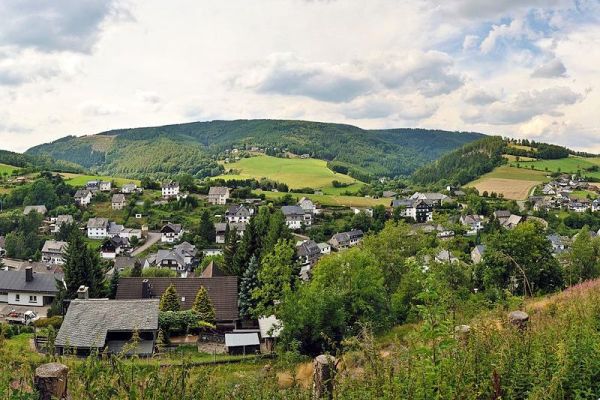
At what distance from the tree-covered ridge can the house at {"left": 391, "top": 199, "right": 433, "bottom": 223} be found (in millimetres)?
36061

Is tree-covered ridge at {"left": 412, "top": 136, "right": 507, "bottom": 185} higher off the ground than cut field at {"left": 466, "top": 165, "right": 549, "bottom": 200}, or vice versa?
tree-covered ridge at {"left": 412, "top": 136, "right": 507, "bottom": 185}

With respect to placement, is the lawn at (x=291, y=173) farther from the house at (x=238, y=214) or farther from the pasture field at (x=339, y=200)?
the house at (x=238, y=214)

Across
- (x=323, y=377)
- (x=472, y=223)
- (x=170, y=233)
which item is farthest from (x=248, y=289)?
(x=472, y=223)

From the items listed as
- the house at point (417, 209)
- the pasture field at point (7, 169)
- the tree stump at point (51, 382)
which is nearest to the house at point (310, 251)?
the house at point (417, 209)

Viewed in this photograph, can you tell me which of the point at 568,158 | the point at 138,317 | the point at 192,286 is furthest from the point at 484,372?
the point at 568,158

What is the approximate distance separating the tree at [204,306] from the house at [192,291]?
3.10 feet

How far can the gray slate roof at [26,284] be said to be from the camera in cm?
4272

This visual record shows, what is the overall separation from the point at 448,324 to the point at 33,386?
11.6 feet

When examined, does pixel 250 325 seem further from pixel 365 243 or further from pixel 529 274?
pixel 529 274

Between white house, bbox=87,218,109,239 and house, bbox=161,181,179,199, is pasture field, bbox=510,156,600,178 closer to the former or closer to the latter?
house, bbox=161,181,179,199

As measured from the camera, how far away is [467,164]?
14288 cm

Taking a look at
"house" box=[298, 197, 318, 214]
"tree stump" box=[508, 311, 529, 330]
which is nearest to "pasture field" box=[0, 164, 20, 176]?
"house" box=[298, 197, 318, 214]

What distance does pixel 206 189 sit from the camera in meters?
104

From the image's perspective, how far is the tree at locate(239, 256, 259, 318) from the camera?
30297 millimetres
